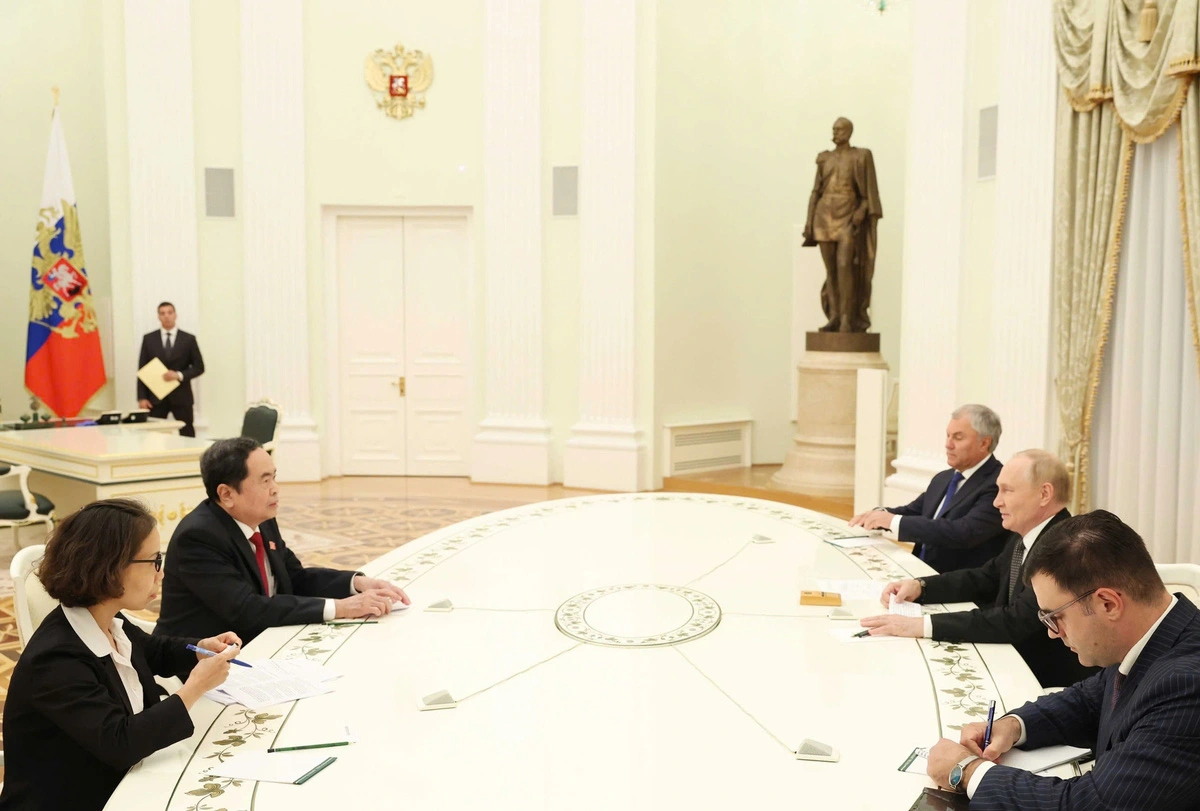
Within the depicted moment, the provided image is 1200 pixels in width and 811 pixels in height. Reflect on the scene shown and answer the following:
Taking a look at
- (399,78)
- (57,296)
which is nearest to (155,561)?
(399,78)

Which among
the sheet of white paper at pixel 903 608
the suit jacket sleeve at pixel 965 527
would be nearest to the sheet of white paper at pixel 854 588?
the sheet of white paper at pixel 903 608

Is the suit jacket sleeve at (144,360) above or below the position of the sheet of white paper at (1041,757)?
above

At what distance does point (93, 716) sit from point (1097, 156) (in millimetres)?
6016

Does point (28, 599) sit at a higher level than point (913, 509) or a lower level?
higher

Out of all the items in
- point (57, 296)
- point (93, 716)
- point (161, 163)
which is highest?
point (161, 163)

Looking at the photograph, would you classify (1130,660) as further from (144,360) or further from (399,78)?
(144,360)

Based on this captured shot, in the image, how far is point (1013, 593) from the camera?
3.09m

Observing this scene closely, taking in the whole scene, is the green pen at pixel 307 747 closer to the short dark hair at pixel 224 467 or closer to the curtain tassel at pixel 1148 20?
the short dark hair at pixel 224 467

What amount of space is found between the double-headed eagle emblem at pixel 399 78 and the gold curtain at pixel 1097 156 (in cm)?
576

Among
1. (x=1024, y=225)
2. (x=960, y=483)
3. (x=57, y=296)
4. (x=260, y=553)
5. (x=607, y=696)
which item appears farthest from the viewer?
(x=57, y=296)

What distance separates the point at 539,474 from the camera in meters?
9.60

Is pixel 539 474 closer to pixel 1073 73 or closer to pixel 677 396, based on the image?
pixel 677 396

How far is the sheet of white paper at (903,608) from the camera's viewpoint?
320 centimetres

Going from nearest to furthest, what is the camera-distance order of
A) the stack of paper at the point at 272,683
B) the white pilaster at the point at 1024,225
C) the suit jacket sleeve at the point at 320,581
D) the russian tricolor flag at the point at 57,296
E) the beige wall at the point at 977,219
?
the stack of paper at the point at 272,683 → the suit jacket sleeve at the point at 320,581 → the white pilaster at the point at 1024,225 → the beige wall at the point at 977,219 → the russian tricolor flag at the point at 57,296
